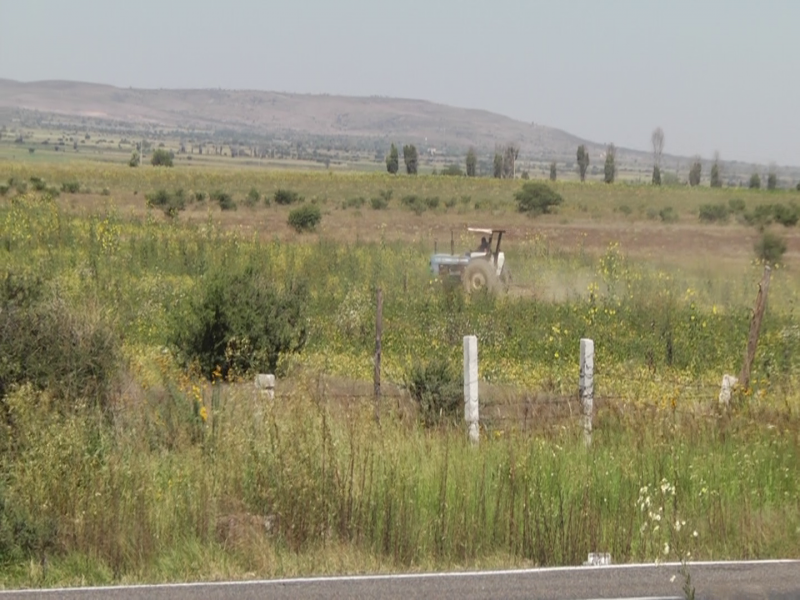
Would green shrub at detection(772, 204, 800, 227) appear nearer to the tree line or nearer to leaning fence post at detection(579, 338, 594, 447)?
leaning fence post at detection(579, 338, 594, 447)

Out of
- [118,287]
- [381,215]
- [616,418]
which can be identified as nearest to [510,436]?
[616,418]

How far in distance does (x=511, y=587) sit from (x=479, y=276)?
1913 centimetres

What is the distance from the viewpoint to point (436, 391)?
42.3ft

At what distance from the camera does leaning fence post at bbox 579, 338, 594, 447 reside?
1074 cm

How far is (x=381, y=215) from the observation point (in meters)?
57.7

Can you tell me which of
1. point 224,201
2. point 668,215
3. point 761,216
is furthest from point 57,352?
point 224,201

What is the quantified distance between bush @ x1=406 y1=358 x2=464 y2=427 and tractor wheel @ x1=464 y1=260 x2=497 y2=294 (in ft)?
39.1

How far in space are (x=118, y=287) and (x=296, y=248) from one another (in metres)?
8.66

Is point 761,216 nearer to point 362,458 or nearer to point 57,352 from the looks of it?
point 57,352

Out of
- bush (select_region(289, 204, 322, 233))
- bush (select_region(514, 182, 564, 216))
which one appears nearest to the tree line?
bush (select_region(514, 182, 564, 216))

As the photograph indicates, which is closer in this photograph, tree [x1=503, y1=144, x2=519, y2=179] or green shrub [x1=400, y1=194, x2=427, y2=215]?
green shrub [x1=400, y1=194, x2=427, y2=215]

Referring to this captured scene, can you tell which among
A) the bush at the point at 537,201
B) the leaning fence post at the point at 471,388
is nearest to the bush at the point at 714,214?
the bush at the point at 537,201

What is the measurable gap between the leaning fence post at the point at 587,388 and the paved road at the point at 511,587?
281 centimetres

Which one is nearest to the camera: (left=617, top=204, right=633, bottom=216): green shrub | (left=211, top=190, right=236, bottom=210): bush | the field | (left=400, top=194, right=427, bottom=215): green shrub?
the field
